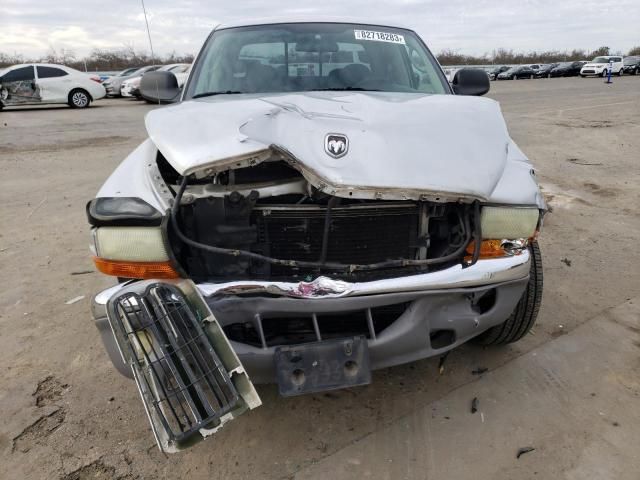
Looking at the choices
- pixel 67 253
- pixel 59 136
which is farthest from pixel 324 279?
pixel 59 136

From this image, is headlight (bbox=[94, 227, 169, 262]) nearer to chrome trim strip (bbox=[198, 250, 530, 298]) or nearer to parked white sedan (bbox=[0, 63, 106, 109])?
chrome trim strip (bbox=[198, 250, 530, 298])

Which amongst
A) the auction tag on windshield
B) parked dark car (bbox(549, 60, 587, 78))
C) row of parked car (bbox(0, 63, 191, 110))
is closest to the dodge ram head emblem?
the auction tag on windshield

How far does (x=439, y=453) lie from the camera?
2.14 m

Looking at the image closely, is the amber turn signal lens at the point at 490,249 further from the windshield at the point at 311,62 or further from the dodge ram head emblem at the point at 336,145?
the windshield at the point at 311,62

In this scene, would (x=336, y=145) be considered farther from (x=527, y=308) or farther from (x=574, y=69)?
(x=574, y=69)

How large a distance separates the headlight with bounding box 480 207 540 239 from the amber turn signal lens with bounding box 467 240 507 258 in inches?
1.1

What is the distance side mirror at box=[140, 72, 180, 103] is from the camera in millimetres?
3572

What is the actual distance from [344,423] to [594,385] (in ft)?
4.33

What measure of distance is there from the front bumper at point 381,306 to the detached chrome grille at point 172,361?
0.37 feet

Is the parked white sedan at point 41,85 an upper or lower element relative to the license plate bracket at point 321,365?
upper

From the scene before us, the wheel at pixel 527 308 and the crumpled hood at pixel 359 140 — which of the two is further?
the wheel at pixel 527 308

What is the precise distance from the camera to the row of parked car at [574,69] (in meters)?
34.7

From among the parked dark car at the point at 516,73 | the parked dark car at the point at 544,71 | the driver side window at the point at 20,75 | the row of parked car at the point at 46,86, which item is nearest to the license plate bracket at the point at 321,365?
the row of parked car at the point at 46,86

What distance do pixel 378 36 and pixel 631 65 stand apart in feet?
138
